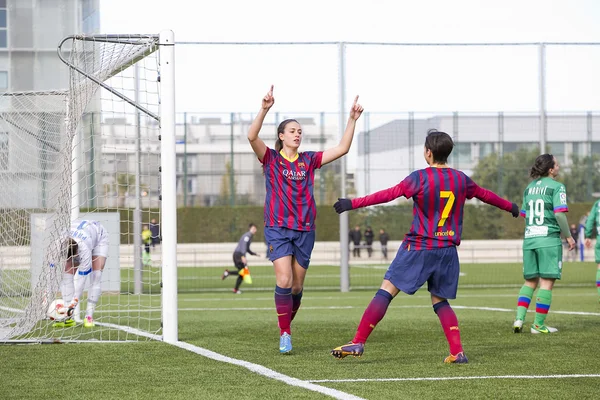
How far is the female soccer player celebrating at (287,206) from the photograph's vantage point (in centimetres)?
837

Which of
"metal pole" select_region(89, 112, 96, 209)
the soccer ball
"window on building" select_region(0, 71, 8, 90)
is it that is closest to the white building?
"metal pole" select_region(89, 112, 96, 209)

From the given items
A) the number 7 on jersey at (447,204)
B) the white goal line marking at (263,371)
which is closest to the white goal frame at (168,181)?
the white goal line marking at (263,371)

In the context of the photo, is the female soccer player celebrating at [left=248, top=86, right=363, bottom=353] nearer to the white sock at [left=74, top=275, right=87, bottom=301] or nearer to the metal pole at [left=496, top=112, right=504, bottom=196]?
the white sock at [left=74, top=275, right=87, bottom=301]

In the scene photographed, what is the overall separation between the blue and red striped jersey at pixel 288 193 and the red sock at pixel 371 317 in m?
→ 1.16

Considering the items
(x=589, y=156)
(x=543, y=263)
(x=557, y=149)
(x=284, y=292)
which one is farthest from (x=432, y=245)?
(x=589, y=156)

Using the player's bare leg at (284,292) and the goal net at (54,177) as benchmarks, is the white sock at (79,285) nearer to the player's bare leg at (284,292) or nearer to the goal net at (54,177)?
the goal net at (54,177)

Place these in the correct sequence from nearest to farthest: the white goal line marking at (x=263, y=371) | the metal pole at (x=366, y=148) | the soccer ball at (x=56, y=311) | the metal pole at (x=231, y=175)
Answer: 1. the white goal line marking at (x=263, y=371)
2. the soccer ball at (x=56, y=311)
3. the metal pole at (x=366, y=148)
4. the metal pole at (x=231, y=175)

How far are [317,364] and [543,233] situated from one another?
396 cm

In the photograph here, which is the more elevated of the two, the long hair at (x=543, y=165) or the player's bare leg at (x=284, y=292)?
the long hair at (x=543, y=165)

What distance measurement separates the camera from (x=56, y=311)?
1075cm

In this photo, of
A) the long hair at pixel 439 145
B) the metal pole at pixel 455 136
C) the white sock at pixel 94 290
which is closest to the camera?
the long hair at pixel 439 145

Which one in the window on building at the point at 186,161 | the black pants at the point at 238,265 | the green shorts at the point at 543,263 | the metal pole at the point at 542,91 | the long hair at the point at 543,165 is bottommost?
the black pants at the point at 238,265

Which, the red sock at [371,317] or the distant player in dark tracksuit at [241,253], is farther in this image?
the distant player in dark tracksuit at [241,253]

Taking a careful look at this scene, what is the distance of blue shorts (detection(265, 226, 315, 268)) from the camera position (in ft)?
27.5
